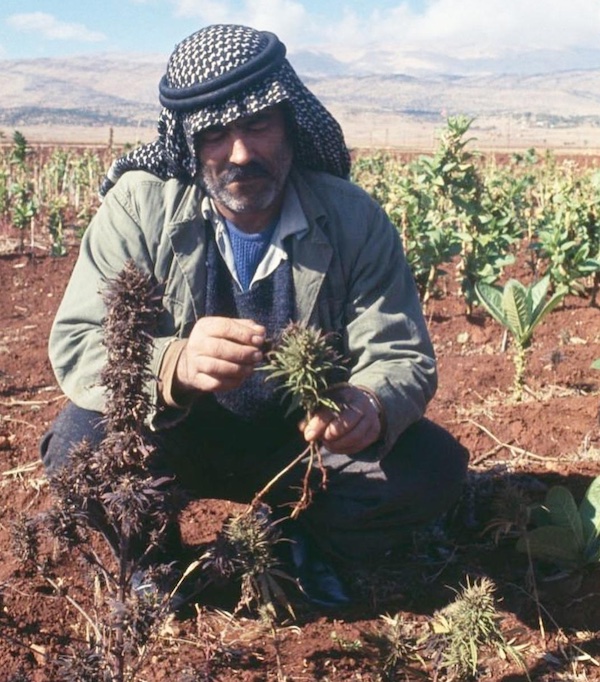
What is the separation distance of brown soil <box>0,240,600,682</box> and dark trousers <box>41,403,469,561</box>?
0.59 ft

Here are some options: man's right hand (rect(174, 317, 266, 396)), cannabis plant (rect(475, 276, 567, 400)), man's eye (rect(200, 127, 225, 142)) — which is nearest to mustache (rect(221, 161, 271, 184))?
man's eye (rect(200, 127, 225, 142))

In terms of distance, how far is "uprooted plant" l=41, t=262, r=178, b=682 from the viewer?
183cm

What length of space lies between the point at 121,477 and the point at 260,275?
112 centimetres

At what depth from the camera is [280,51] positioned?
9.49 feet

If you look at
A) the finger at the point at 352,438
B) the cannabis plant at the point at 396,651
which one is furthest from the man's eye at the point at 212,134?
the cannabis plant at the point at 396,651

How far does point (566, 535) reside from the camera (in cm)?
280

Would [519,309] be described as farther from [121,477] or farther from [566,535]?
[121,477]

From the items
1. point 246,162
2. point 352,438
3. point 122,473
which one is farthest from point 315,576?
point 246,162

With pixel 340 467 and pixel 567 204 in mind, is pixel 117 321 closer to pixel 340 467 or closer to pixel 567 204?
pixel 340 467

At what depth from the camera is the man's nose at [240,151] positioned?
271 centimetres

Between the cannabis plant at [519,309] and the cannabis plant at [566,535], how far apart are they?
1636mm

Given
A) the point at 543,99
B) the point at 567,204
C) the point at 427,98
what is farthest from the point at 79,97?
the point at 567,204

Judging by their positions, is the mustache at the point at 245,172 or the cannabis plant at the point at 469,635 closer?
the cannabis plant at the point at 469,635

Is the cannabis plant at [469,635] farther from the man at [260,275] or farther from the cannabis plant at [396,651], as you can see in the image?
the man at [260,275]
